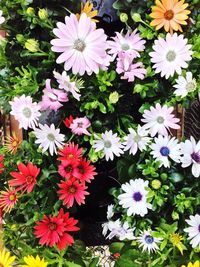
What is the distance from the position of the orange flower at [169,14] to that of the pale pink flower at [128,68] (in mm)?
84

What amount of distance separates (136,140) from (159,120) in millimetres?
64

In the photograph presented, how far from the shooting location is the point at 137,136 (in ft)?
3.66

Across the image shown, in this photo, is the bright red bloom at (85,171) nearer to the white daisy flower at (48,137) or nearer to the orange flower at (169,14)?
the white daisy flower at (48,137)

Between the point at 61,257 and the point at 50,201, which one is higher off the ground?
the point at 50,201

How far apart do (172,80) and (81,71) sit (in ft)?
0.68

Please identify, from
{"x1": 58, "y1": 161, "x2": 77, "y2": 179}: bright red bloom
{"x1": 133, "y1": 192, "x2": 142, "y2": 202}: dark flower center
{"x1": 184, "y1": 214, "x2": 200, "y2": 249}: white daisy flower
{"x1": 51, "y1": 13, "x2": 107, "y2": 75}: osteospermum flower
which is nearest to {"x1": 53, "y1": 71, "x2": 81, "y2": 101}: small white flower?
{"x1": 51, "y1": 13, "x2": 107, "y2": 75}: osteospermum flower

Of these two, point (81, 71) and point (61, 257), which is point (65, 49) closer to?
point (81, 71)

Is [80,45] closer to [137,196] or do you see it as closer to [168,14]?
[168,14]

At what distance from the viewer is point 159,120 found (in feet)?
3.65

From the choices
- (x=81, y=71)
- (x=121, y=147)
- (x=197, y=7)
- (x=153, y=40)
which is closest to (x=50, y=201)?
(x=121, y=147)

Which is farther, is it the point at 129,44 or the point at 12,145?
the point at 12,145

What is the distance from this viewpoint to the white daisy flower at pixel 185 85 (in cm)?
108

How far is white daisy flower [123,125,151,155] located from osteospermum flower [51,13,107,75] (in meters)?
0.16

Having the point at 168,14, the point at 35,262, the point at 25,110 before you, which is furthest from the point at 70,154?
the point at 168,14
